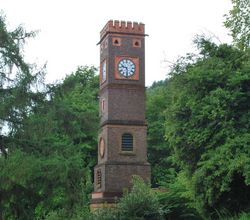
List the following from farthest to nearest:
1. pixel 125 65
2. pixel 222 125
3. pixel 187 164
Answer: pixel 125 65, pixel 187 164, pixel 222 125

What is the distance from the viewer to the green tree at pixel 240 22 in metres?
19.3

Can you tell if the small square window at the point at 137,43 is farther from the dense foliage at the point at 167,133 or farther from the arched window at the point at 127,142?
the dense foliage at the point at 167,133

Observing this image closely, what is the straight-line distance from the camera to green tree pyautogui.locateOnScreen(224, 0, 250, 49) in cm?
1930

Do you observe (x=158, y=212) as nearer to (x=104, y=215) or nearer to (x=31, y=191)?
(x=104, y=215)

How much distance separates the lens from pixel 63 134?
21.1 metres

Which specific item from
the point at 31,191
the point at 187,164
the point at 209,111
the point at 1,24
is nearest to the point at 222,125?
the point at 209,111

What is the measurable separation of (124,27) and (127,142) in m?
7.57

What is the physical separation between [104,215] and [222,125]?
5.52 m

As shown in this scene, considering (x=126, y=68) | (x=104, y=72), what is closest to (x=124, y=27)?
(x=126, y=68)

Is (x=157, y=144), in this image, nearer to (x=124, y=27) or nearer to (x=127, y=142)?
(x=127, y=142)

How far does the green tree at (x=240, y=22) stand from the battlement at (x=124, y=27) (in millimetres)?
19120

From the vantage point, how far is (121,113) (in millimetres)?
38031

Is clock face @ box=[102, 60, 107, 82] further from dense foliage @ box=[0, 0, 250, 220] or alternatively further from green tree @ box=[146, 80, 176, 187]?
dense foliage @ box=[0, 0, 250, 220]

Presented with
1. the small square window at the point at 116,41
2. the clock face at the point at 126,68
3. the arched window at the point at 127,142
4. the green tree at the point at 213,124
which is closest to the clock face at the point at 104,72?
the clock face at the point at 126,68
